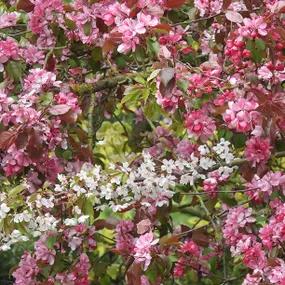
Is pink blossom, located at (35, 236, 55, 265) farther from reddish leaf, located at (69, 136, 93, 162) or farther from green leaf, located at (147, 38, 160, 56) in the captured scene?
green leaf, located at (147, 38, 160, 56)

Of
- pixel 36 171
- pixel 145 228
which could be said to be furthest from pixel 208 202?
pixel 36 171

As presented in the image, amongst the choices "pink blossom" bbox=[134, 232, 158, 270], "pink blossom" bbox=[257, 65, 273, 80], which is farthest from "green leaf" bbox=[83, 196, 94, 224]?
"pink blossom" bbox=[257, 65, 273, 80]

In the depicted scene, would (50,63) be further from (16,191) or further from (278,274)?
(278,274)

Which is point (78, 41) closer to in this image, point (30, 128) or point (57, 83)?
point (57, 83)

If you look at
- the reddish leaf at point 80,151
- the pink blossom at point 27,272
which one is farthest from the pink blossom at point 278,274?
the pink blossom at point 27,272

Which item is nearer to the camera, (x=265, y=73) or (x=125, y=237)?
(x=265, y=73)

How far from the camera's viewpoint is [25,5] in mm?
2443

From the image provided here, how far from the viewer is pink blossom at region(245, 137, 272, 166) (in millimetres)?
2139

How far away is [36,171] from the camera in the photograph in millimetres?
2428

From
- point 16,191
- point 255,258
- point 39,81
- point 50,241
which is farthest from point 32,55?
point 255,258

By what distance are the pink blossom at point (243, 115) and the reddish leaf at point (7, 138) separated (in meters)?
0.57

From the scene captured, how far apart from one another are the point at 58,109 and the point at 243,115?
50cm

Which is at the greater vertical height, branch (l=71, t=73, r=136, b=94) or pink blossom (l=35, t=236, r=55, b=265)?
branch (l=71, t=73, r=136, b=94)

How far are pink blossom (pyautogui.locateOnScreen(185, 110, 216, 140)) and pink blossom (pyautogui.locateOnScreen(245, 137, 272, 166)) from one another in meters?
0.11
